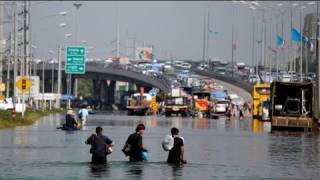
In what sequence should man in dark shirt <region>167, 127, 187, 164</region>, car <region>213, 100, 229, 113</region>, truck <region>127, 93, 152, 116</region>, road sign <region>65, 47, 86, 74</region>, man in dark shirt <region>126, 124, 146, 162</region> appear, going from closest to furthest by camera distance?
man in dark shirt <region>167, 127, 187, 164</region>, man in dark shirt <region>126, 124, 146, 162</region>, car <region>213, 100, 229, 113</region>, road sign <region>65, 47, 86, 74</region>, truck <region>127, 93, 152, 116</region>

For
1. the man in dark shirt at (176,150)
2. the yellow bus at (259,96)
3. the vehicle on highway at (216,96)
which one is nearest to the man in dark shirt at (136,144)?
the man in dark shirt at (176,150)

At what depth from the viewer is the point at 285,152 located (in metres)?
37.0

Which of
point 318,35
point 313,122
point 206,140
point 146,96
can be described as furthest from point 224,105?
point 206,140

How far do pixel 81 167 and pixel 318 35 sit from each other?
139ft

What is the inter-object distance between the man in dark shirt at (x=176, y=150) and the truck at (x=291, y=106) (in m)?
31.1

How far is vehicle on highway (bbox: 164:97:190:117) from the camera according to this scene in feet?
338

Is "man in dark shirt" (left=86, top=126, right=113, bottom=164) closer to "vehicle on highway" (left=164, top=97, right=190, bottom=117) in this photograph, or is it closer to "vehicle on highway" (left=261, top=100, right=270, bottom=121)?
"vehicle on highway" (left=261, top=100, right=270, bottom=121)

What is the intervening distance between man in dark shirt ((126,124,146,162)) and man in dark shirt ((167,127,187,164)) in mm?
863

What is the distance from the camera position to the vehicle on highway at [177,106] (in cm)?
10312

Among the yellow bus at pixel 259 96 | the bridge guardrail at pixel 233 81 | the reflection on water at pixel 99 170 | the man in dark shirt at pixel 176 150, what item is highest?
the bridge guardrail at pixel 233 81

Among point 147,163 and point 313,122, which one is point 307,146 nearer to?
point 147,163

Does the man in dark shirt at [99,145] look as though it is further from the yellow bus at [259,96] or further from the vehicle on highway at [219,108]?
the vehicle on highway at [219,108]

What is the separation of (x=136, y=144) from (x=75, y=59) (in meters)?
80.6

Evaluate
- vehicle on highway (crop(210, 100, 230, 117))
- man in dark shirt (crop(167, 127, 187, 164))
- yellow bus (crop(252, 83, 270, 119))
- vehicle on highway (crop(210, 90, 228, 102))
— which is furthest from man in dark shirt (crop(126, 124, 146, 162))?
vehicle on highway (crop(210, 90, 228, 102))
